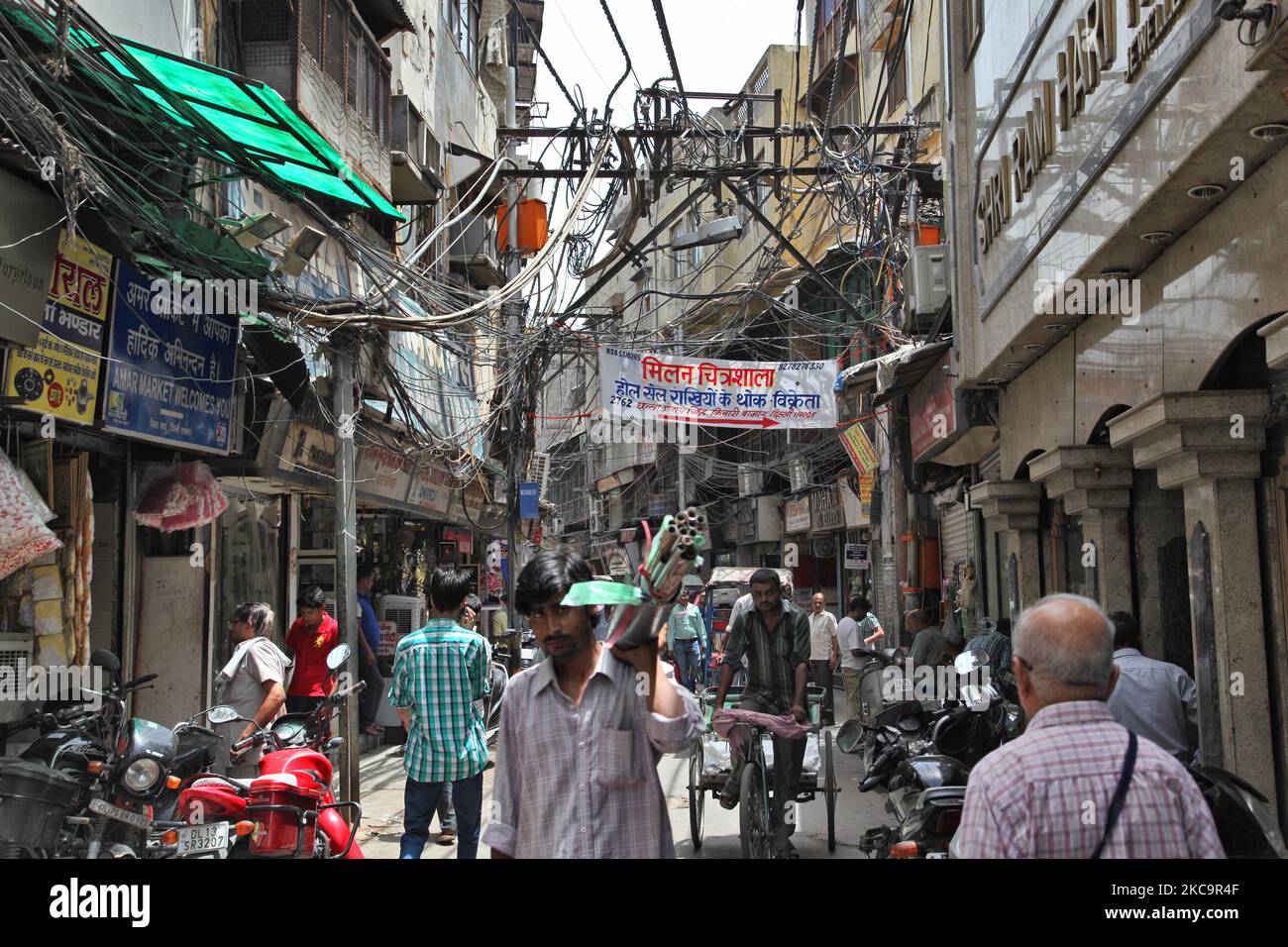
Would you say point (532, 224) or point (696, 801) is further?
point (532, 224)

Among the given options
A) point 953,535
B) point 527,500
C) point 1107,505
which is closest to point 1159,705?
point 1107,505

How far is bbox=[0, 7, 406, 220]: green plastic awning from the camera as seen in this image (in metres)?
6.36

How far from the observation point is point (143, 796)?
5305 millimetres

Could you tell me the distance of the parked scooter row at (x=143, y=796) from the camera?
16.2 ft

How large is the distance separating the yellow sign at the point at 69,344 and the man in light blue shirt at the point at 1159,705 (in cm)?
605

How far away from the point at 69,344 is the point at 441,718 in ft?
11.3

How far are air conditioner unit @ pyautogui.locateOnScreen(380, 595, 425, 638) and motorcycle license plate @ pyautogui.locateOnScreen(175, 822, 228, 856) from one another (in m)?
8.94

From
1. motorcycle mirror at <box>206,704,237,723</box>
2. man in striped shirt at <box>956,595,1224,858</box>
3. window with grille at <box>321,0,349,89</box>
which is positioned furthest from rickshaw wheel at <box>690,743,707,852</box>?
window with grille at <box>321,0,349,89</box>

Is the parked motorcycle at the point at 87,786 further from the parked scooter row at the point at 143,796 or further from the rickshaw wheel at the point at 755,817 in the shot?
the rickshaw wheel at the point at 755,817

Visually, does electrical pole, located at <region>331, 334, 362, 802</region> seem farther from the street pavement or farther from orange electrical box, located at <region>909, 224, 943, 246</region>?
orange electrical box, located at <region>909, 224, 943, 246</region>

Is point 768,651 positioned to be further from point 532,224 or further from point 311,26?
point 532,224

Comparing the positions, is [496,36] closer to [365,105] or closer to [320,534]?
[365,105]

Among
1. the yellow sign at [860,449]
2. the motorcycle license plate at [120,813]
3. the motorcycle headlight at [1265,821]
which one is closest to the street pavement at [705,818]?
the motorcycle license plate at [120,813]
